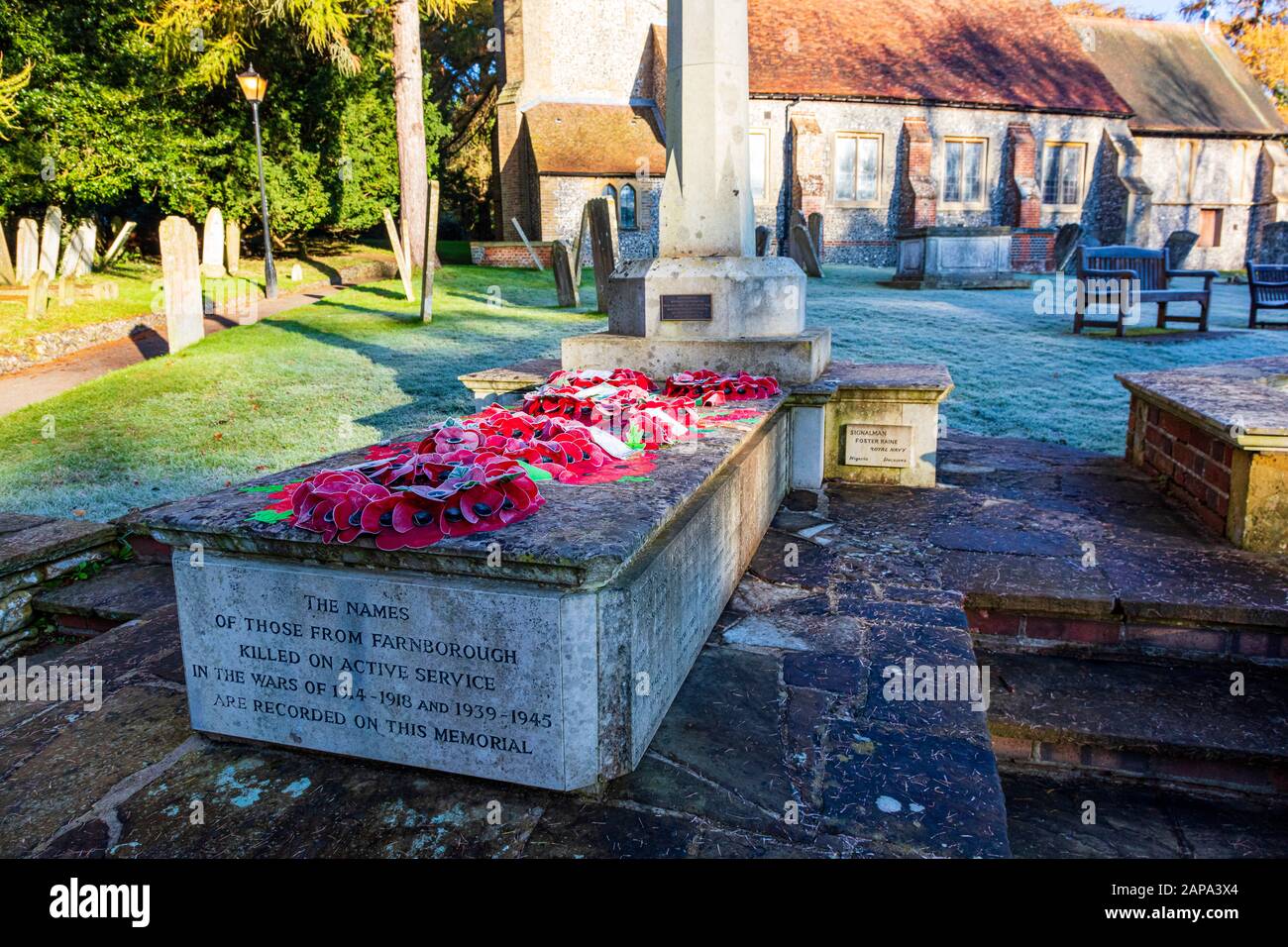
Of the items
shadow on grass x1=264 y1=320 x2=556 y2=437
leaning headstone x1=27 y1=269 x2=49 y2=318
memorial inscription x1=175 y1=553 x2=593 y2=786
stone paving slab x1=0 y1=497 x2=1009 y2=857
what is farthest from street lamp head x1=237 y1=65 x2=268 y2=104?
memorial inscription x1=175 y1=553 x2=593 y2=786

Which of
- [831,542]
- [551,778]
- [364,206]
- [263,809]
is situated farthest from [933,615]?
[364,206]

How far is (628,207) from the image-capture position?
2547 cm

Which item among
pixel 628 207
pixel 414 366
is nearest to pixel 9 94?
pixel 414 366

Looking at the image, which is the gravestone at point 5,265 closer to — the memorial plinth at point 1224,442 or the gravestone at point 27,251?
the gravestone at point 27,251

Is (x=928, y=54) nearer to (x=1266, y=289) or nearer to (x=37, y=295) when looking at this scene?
(x=1266, y=289)

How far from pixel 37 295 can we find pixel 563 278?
7.26m

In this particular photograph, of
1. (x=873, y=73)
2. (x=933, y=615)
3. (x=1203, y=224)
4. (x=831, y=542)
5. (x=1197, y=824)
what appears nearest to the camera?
(x=1197, y=824)

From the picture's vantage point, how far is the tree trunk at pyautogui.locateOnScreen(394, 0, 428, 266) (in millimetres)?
18234

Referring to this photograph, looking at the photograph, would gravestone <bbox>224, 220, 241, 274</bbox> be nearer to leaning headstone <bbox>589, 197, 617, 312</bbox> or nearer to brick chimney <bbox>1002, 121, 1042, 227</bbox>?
leaning headstone <bbox>589, 197, 617, 312</bbox>

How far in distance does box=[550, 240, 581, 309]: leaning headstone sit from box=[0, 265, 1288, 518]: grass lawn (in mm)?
506

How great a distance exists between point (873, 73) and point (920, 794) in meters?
28.9

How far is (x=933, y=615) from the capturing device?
3543 mm

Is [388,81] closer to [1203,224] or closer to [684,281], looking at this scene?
[684,281]

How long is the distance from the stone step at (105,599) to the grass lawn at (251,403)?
118 centimetres
